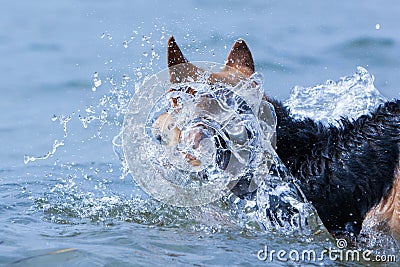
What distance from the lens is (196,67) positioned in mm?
5871

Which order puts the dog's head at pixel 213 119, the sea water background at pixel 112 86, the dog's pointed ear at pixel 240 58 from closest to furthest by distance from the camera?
the sea water background at pixel 112 86 → the dog's head at pixel 213 119 → the dog's pointed ear at pixel 240 58

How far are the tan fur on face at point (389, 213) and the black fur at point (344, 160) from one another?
0.13 feet

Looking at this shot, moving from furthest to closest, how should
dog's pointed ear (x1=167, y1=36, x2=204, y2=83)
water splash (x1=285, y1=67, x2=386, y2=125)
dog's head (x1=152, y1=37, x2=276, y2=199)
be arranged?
water splash (x1=285, y1=67, x2=386, y2=125)
dog's pointed ear (x1=167, y1=36, x2=204, y2=83)
dog's head (x1=152, y1=37, x2=276, y2=199)

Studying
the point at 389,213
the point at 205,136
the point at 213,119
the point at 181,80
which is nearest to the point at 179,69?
the point at 181,80

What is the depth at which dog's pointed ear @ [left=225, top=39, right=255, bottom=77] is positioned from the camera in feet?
20.1

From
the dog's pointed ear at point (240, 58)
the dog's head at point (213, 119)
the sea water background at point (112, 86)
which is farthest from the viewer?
the dog's pointed ear at point (240, 58)

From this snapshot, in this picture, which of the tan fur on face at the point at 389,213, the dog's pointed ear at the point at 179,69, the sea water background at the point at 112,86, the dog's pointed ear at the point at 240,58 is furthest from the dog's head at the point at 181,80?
the tan fur on face at the point at 389,213

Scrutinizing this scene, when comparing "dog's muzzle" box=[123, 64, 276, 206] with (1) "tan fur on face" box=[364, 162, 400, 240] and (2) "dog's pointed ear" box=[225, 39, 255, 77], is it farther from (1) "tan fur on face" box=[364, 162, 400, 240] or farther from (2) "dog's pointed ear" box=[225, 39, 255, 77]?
(1) "tan fur on face" box=[364, 162, 400, 240]

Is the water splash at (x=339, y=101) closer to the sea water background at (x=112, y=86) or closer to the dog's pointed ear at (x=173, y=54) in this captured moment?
the dog's pointed ear at (x=173, y=54)

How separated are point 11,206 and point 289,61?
685cm

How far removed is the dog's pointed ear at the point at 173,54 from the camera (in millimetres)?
5641

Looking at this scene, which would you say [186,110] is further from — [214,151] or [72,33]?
[72,33]

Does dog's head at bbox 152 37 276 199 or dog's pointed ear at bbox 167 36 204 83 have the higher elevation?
dog's pointed ear at bbox 167 36 204 83

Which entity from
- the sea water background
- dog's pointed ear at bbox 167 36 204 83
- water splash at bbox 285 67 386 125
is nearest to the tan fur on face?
the sea water background
